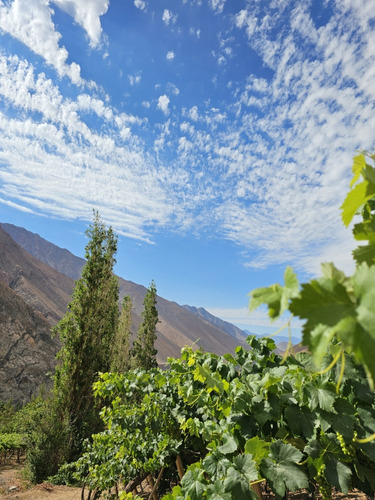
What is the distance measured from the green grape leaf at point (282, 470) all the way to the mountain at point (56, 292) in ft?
90.9

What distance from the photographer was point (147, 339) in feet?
76.7

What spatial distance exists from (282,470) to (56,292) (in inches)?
3834

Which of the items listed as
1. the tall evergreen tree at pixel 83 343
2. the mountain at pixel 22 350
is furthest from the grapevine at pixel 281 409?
the mountain at pixel 22 350

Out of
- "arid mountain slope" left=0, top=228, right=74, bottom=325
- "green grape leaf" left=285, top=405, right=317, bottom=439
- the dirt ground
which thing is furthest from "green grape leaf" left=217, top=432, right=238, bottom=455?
"arid mountain slope" left=0, top=228, right=74, bottom=325

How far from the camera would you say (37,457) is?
10492mm

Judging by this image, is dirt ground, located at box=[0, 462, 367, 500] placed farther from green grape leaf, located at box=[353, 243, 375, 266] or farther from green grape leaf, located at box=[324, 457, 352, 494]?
green grape leaf, located at box=[353, 243, 375, 266]

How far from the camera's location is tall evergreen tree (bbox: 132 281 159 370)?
22438 millimetres

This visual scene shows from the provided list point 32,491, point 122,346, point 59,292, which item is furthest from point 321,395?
point 59,292

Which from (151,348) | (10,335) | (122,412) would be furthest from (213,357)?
(10,335)

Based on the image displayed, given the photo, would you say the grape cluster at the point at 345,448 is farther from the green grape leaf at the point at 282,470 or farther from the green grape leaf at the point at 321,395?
the green grape leaf at the point at 282,470

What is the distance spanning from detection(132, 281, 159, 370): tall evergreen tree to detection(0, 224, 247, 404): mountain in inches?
168

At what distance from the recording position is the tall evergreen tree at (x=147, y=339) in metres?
22.4

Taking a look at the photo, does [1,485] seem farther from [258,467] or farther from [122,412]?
[258,467]

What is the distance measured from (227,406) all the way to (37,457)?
1173cm
